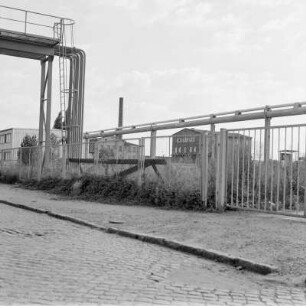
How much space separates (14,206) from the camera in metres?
14.5

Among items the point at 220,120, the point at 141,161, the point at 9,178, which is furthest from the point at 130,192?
the point at 9,178

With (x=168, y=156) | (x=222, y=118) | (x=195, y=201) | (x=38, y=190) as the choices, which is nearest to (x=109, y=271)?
(x=195, y=201)

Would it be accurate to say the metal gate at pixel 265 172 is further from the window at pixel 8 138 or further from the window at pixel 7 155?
the window at pixel 8 138

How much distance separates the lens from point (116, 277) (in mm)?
5816

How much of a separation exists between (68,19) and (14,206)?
1362 cm

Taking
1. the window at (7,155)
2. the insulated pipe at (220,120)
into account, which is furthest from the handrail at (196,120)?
the window at (7,155)

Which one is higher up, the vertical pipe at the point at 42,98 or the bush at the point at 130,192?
the vertical pipe at the point at 42,98

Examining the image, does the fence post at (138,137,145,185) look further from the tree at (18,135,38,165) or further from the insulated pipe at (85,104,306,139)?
the tree at (18,135,38,165)

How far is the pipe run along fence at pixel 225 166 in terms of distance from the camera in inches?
424

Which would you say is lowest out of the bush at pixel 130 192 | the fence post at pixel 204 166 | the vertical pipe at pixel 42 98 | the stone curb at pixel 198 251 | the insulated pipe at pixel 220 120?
→ the stone curb at pixel 198 251

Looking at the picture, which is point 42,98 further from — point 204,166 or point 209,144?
point 204,166

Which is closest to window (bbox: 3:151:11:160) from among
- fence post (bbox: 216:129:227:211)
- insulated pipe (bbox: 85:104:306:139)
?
insulated pipe (bbox: 85:104:306:139)

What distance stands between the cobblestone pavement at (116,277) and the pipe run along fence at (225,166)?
420cm

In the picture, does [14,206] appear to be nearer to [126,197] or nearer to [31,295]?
[126,197]
